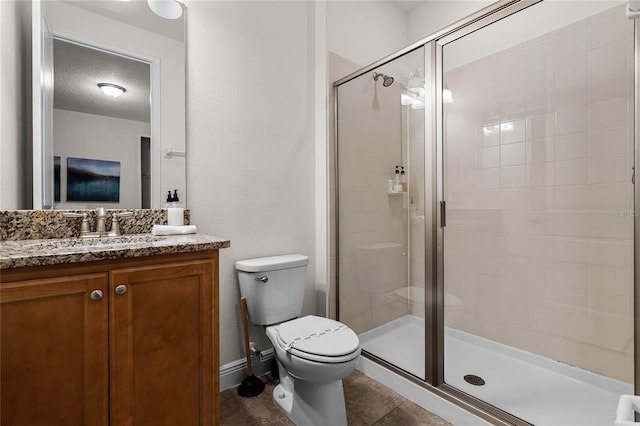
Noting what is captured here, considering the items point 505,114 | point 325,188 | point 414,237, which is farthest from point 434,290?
point 505,114

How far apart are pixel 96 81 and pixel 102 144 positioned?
29 centimetres

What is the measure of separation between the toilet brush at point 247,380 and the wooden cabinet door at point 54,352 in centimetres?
81

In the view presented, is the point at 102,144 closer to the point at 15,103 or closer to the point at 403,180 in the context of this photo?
the point at 15,103

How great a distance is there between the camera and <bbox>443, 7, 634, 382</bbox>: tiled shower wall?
5.45 feet

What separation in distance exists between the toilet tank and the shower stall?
21.9 inches

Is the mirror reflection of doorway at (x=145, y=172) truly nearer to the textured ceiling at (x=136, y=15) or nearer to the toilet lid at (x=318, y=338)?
the textured ceiling at (x=136, y=15)

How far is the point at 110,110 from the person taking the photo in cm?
151

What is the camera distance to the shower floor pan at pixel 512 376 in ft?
5.04

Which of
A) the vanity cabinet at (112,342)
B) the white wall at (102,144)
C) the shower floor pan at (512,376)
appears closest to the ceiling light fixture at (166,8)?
the white wall at (102,144)

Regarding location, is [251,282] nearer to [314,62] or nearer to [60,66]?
[60,66]

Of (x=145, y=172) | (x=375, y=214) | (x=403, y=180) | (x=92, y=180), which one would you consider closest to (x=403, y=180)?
(x=403, y=180)

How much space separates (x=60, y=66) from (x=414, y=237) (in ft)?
6.91

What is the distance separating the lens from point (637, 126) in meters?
1.13

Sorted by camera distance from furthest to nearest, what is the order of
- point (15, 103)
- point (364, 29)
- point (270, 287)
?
point (364, 29) < point (270, 287) < point (15, 103)
